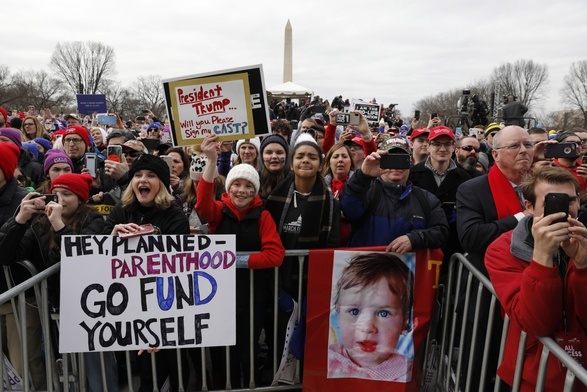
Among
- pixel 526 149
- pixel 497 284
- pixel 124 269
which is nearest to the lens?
pixel 497 284

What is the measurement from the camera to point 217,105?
3.57m

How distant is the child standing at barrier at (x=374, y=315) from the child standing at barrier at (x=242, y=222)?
0.62 meters

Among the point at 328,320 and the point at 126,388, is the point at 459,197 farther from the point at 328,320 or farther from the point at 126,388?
the point at 126,388

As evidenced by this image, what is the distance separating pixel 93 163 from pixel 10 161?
2.10 ft

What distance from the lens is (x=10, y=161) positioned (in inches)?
131

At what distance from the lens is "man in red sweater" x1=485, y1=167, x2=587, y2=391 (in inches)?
74.2

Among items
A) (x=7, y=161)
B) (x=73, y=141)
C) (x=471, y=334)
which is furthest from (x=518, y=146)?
(x=73, y=141)

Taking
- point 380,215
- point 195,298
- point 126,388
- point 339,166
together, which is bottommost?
point 126,388

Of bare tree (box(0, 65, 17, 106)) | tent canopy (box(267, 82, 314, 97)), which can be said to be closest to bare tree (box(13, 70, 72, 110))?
bare tree (box(0, 65, 17, 106))

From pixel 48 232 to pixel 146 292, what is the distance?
0.86 metres

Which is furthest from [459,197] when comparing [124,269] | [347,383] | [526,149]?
[124,269]

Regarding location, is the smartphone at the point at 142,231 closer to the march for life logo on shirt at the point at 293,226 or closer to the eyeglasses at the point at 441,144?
the march for life logo on shirt at the point at 293,226

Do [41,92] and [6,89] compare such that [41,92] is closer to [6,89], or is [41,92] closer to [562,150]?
[6,89]

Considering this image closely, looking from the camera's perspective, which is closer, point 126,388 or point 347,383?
point 347,383
